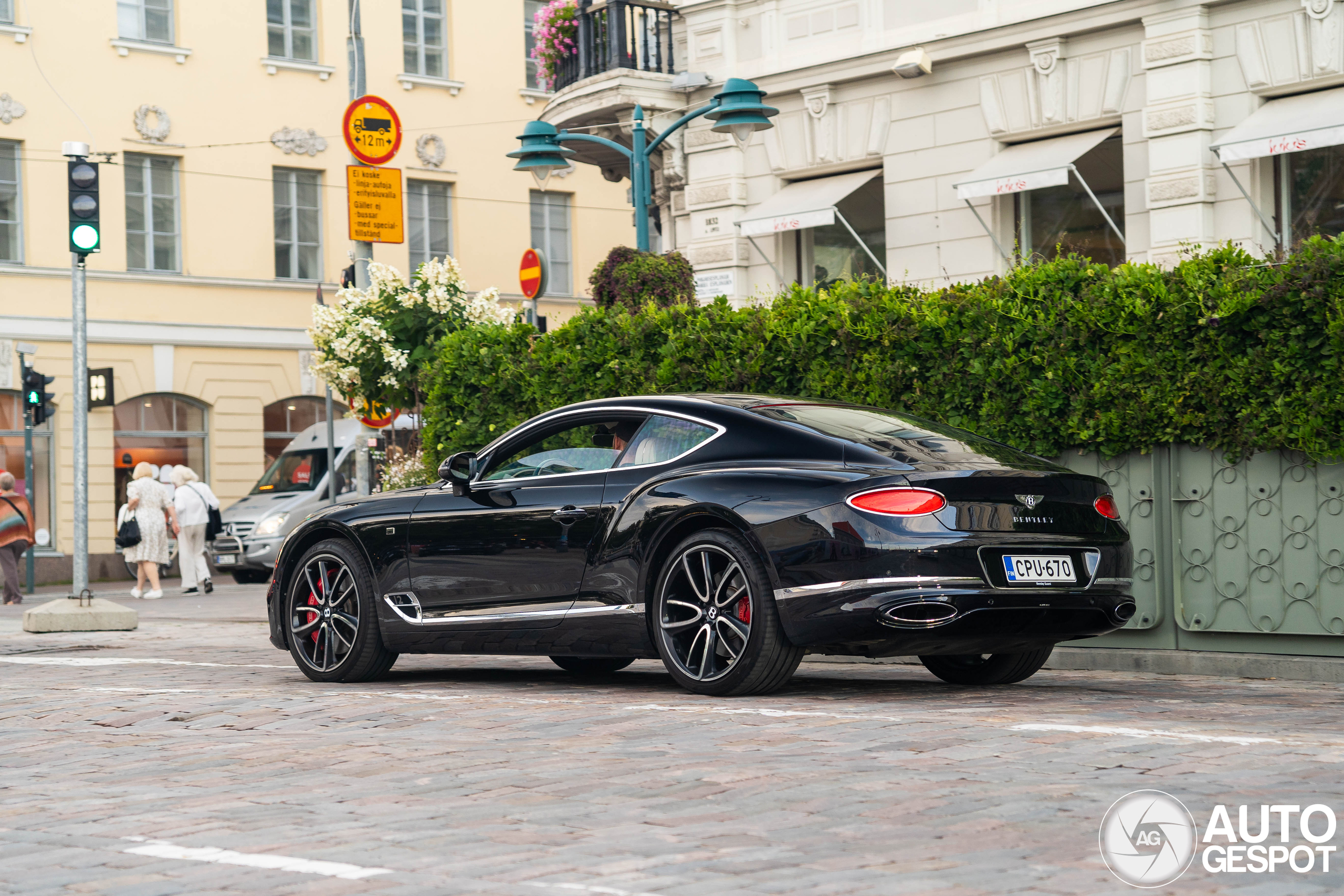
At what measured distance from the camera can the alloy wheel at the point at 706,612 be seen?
7.91m

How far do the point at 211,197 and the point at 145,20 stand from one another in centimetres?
336

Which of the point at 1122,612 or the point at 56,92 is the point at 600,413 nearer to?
the point at 1122,612

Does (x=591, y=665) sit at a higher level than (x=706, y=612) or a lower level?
lower

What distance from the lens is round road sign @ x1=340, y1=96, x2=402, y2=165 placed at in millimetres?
17375

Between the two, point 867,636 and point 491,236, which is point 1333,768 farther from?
point 491,236

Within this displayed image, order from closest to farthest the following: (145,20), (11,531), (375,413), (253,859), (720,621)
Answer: (253,859)
(720,621)
(375,413)
(11,531)
(145,20)

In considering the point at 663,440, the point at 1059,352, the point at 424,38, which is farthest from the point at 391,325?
the point at 424,38

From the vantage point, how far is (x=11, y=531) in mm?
23203

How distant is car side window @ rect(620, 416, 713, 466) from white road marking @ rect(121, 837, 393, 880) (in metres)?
3.85

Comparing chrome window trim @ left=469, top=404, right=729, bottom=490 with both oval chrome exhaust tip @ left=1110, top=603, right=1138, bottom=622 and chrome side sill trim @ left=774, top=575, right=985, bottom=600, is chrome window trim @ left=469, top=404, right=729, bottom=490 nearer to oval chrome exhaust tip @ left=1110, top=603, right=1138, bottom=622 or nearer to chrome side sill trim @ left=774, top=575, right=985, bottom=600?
chrome side sill trim @ left=774, top=575, right=985, bottom=600

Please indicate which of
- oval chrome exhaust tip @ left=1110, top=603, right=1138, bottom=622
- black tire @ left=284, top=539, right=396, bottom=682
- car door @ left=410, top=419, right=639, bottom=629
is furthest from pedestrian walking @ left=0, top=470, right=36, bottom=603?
oval chrome exhaust tip @ left=1110, top=603, right=1138, bottom=622

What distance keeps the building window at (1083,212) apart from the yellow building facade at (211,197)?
595 inches

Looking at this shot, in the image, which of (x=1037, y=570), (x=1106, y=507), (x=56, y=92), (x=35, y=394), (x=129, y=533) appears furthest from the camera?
(x=56, y=92)

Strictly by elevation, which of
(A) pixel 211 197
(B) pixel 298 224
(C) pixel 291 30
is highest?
(C) pixel 291 30
